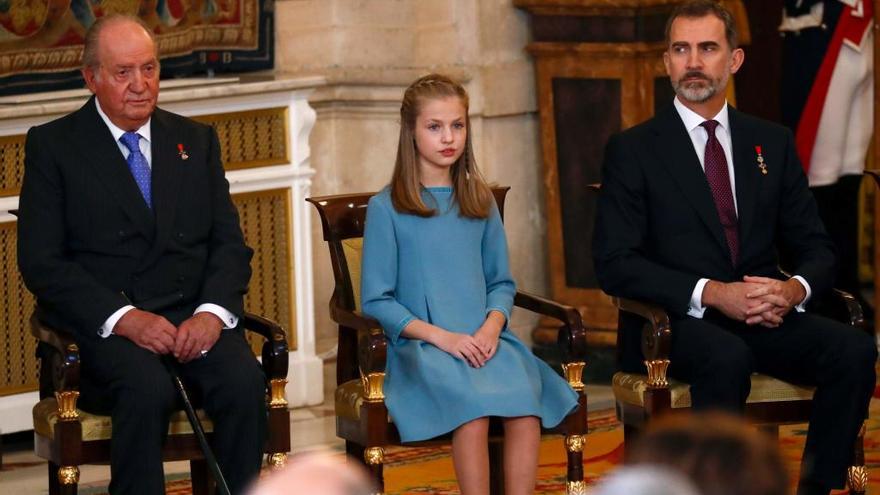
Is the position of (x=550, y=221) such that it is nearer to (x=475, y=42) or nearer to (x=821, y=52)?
(x=475, y=42)

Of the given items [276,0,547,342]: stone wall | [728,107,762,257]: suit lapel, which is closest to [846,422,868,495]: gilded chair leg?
[728,107,762,257]: suit lapel

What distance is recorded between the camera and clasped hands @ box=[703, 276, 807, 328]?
495cm

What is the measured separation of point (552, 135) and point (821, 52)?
5.25 feet

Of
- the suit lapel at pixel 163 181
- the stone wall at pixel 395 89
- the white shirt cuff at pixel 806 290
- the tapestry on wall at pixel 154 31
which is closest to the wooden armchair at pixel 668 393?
the white shirt cuff at pixel 806 290

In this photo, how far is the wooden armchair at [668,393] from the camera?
486 centimetres

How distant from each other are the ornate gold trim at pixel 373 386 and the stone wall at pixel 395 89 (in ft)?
11.0

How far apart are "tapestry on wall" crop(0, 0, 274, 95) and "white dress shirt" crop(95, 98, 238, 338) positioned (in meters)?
1.87

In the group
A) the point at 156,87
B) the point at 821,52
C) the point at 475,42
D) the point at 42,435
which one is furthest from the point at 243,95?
the point at 821,52

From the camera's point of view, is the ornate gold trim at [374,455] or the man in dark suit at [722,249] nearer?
the ornate gold trim at [374,455]

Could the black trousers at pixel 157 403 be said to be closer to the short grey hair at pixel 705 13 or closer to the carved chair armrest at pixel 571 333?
the carved chair armrest at pixel 571 333

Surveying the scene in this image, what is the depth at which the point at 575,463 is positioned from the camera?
4.81 metres

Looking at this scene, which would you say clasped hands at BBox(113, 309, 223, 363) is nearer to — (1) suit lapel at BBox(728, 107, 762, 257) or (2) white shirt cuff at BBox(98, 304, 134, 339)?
(2) white shirt cuff at BBox(98, 304, 134, 339)

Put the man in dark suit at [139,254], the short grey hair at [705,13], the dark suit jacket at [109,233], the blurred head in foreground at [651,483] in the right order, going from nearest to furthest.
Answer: the blurred head in foreground at [651,483]
the man in dark suit at [139,254]
the dark suit jacket at [109,233]
the short grey hair at [705,13]

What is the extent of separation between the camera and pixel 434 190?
4.92 meters
